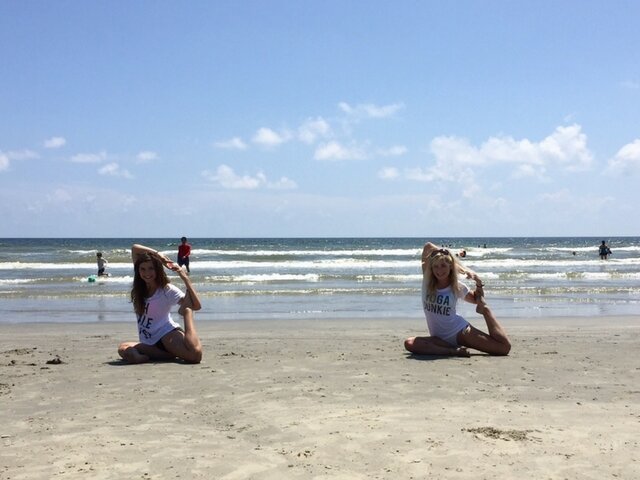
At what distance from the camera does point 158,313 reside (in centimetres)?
761

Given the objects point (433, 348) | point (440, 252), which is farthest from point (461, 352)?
point (440, 252)

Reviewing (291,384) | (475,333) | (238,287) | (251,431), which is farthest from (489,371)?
(238,287)

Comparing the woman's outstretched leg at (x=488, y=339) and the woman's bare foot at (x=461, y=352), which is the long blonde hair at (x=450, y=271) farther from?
the woman's bare foot at (x=461, y=352)

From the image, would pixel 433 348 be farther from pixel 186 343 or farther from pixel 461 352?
pixel 186 343

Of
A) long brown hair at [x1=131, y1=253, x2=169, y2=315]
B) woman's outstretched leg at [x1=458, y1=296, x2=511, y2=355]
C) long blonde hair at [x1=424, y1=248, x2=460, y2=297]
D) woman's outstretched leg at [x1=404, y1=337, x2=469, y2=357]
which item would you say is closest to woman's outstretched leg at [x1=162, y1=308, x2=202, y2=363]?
long brown hair at [x1=131, y1=253, x2=169, y2=315]

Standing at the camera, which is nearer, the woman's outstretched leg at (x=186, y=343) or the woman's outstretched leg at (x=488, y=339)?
the woman's outstretched leg at (x=186, y=343)

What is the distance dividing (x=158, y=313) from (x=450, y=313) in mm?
3507

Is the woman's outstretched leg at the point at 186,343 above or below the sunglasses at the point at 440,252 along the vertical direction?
below

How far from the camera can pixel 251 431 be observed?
4.65 metres

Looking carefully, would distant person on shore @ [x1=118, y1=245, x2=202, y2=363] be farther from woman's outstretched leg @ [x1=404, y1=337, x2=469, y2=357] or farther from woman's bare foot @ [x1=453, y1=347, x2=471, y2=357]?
woman's bare foot @ [x1=453, y1=347, x2=471, y2=357]

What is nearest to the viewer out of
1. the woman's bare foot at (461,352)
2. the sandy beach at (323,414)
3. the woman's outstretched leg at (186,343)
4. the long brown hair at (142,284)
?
the sandy beach at (323,414)

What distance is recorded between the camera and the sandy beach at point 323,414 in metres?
3.92

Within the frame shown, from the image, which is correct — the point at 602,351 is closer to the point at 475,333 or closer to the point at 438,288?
the point at 475,333

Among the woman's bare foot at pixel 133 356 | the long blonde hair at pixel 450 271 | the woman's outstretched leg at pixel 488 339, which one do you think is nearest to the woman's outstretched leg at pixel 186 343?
the woman's bare foot at pixel 133 356
